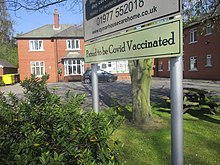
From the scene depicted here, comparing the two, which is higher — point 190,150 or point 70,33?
point 70,33

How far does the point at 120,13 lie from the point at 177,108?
1223mm

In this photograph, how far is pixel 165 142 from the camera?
5.47 metres

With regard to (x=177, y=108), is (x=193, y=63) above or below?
above

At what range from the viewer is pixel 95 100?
371cm

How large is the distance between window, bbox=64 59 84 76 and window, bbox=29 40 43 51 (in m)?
4.27

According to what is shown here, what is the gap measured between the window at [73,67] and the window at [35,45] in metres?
4.27

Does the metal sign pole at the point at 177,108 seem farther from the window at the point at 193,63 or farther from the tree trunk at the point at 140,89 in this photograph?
the window at the point at 193,63

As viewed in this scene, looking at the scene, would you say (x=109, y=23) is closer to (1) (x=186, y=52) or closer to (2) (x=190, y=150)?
(2) (x=190, y=150)

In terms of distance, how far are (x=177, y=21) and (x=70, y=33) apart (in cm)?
3616

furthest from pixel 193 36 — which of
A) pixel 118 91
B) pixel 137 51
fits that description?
pixel 137 51

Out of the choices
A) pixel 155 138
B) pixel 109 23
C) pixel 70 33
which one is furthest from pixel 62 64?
pixel 109 23

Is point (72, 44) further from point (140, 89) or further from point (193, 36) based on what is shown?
point (140, 89)

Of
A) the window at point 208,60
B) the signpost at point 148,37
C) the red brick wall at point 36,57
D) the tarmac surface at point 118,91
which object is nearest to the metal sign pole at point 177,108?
the signpost at point 148,37

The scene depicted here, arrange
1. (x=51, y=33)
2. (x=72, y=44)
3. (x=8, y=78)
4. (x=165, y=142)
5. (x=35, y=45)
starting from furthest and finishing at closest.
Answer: (x=51, y=33), (x=72, y=44), (x=35, y=45), (x=8, y=78), (x=165, y=142)
